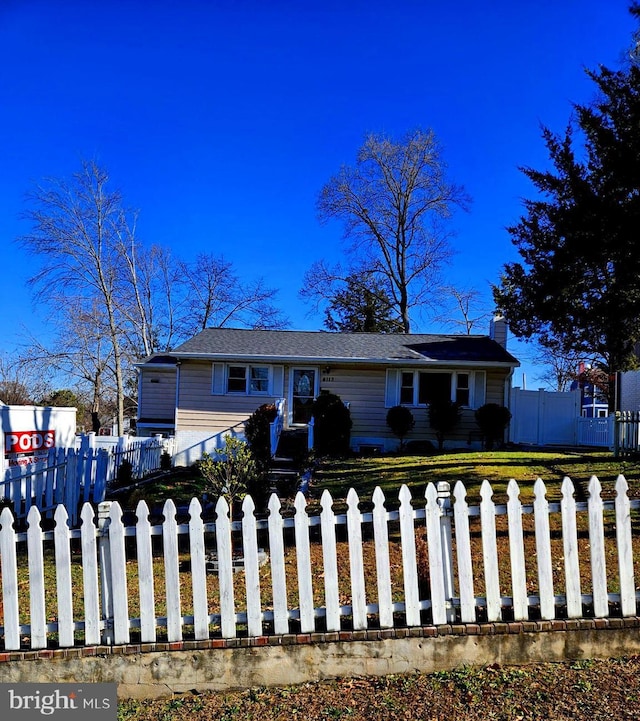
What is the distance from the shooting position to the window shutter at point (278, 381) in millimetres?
20172

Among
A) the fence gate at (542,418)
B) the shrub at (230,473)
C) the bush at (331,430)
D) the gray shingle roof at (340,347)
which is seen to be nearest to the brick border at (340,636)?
the shrub at (230,473)

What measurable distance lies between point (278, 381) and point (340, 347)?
256cm

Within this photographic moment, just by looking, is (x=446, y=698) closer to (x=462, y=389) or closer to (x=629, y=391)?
(x=462, y=389)

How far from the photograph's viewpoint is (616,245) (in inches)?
334

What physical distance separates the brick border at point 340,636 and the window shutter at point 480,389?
1571 centimetres

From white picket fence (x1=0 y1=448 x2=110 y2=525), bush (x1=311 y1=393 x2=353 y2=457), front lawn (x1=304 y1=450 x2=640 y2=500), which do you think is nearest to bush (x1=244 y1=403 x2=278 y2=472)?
bush (x1=311 y1=393 x2=353 y2=457)

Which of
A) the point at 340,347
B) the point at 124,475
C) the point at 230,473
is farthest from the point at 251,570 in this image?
the point at 340,347

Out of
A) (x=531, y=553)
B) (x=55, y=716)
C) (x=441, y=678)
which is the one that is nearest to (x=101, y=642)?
(x=55, y=716)

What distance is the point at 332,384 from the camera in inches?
790

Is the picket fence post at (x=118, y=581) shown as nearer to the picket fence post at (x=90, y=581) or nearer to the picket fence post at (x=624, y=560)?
the picket fence post at (x=90, y=581)

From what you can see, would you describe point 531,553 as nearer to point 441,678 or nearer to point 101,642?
point 441,678

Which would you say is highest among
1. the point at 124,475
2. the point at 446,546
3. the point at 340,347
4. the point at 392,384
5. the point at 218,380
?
the point at 340,347

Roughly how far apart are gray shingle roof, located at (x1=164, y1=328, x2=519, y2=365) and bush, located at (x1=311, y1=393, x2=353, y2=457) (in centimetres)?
215

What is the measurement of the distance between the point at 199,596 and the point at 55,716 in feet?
3.58
